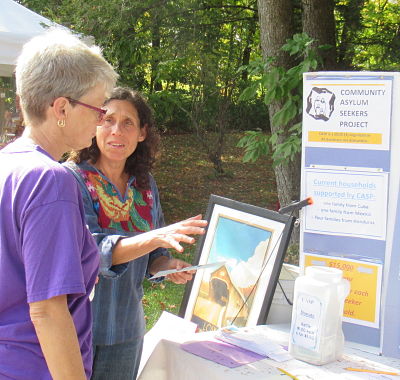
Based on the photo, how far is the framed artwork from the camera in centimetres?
191

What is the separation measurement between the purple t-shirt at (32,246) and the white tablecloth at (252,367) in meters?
0.56

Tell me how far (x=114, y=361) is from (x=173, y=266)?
0.43 metres

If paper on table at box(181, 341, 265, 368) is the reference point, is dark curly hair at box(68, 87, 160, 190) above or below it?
above

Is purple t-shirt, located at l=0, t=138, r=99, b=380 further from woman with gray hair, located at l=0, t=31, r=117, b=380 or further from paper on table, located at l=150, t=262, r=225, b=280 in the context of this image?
paper on table, located at l=150, t=262, r=225, b=280

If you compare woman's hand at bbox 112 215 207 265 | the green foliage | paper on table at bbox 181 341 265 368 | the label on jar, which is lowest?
paper on table at bbox 181 341 265 368

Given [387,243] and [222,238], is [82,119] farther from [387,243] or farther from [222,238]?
[387,243]

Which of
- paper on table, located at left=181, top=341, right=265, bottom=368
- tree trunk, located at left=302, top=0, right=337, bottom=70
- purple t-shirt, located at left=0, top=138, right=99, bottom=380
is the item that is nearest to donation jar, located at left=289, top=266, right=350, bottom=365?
paper on table, located at left=181, top=341, right=265, bottom=368

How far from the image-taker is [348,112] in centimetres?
189

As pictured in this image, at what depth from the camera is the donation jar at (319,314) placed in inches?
64.6

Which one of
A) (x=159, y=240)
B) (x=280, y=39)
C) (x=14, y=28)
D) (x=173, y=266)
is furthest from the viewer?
(x=14, y=28)

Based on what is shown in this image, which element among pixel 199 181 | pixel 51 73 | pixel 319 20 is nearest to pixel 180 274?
pixel 51 73

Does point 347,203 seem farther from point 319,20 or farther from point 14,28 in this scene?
point 14,28

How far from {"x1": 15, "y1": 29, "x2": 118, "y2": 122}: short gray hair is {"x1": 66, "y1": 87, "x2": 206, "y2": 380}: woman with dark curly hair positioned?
608 millimetres

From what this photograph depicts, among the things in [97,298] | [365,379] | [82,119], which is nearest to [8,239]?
[82,119]
